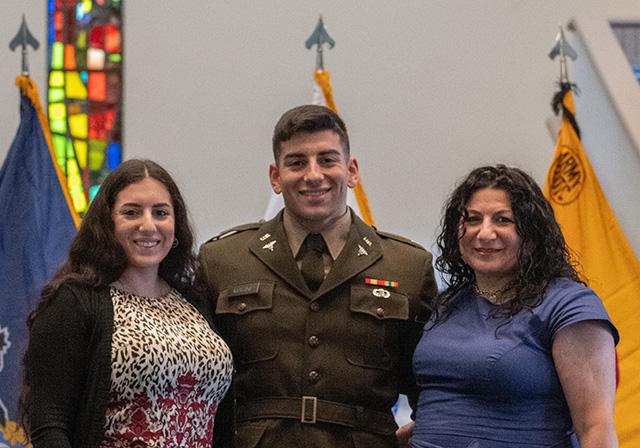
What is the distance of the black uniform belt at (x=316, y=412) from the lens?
240cm

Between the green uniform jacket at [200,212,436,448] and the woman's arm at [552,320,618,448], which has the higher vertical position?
the green uniform jacket at [200,212,436,448]

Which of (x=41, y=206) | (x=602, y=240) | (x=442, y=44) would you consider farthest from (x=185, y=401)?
(x=442, y=44)

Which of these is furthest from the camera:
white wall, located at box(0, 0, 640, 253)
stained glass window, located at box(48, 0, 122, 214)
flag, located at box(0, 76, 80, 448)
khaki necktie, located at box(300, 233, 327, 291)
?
stained glass window, located at box(48, 0, 122, 214)

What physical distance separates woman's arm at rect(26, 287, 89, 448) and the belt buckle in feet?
1.63

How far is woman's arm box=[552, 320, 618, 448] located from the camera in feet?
6.75

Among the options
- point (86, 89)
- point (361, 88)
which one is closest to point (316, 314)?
point (361, 88)

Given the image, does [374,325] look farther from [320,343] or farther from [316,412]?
[316,412]

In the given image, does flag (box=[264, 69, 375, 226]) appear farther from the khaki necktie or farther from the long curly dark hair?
the long curly dark hair

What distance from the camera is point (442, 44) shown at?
175 inches

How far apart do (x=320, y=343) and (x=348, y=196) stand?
4.73 ft

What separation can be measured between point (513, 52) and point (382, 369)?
7.56 feet

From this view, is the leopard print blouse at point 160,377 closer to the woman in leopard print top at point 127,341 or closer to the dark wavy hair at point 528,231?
the woman in leopard print top at point 127,341

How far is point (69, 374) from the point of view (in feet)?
6.88

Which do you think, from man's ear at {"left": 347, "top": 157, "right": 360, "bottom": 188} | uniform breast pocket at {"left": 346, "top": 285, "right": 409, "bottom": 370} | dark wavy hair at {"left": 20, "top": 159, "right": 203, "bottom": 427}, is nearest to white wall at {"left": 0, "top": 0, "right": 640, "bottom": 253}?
man's ear at {"left": 347, "top": 157, "right": 360, "bottom": 188}
